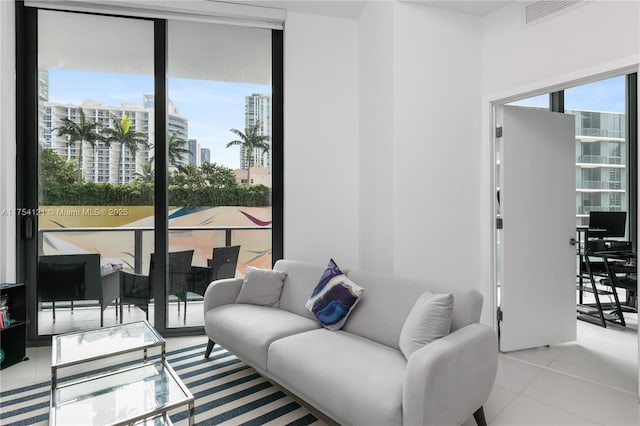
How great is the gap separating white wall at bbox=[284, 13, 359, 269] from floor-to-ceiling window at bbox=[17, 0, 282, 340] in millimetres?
160

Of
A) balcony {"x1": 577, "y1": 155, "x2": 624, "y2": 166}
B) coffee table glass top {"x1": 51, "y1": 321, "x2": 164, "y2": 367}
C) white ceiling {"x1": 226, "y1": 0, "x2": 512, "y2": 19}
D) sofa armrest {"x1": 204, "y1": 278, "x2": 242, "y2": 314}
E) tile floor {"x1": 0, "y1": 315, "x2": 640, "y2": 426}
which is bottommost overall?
tile floor {"x1": 0, "y1": 315, "x2": 640, "y2": 426}

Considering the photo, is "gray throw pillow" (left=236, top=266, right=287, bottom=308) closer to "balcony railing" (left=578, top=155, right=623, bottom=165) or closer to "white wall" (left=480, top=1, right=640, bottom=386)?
"white wall" (left=480, top=1, right=640, bottom=386)

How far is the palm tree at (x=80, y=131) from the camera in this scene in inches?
130

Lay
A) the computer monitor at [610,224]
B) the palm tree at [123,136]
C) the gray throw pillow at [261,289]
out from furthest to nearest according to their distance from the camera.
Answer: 1. the computer monitor at [610,224]
2. the palm tree at [123,136]
3. the gray throw pillow at [261,289]

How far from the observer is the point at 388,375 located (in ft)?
5.72

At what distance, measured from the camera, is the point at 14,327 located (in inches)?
113

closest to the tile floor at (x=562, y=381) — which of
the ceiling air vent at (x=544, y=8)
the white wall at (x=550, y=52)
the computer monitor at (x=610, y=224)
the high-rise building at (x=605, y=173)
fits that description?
the white wall at (x=550, y=52)

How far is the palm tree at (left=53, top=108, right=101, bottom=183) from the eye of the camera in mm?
3291

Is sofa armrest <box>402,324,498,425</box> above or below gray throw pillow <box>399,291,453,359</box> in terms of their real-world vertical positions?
below

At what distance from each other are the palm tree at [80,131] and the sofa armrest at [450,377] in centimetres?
317

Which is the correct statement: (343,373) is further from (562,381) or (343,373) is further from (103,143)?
(103,143)

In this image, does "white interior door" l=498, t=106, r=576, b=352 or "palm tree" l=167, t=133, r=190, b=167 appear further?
"palm tree" l=167, t=133, r=190, b=167

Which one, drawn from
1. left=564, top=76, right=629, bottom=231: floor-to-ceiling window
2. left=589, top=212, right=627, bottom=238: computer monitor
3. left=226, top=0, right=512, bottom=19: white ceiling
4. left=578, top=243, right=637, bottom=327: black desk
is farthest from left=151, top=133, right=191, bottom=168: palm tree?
left=564, top=76, right=629, bottom=231: floor-to-ceiling window

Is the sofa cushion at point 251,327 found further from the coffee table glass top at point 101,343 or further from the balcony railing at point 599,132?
the balcony railing at point 599,132
